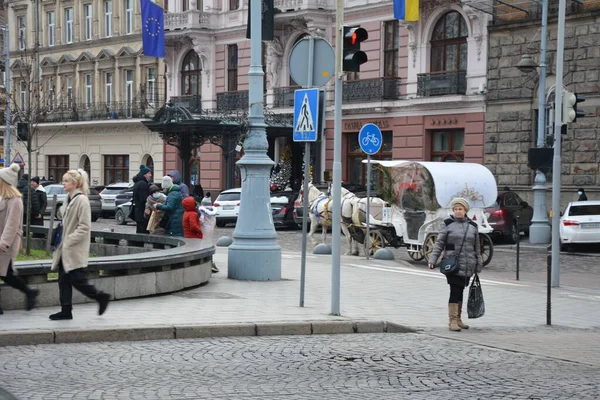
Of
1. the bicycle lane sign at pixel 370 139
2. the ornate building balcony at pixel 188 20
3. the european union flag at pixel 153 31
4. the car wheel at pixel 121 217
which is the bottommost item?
the car wheel at pixel 121 217

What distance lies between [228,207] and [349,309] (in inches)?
947

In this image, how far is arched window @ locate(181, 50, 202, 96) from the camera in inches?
2012

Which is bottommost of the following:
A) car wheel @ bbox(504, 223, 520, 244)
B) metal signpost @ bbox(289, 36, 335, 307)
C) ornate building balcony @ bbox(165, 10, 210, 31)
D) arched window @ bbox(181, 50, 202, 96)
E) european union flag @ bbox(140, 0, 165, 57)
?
car wheel @ bbox(504, 223, 520, 244)

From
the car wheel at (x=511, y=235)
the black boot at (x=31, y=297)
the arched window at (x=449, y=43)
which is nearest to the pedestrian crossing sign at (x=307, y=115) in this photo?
the black boot at (x=31, y=297)

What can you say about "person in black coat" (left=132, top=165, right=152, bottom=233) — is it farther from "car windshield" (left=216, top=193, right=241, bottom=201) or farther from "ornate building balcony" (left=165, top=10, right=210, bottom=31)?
"ornate building balcony" (left=165, top=10, right=210, bottom=31)

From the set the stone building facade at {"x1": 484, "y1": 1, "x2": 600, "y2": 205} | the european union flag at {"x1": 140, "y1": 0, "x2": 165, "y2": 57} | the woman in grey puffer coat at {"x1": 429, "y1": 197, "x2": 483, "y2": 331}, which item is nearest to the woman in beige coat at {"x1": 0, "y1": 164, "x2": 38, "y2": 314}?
the woman in grey puffer coat at {"x1": 429, "y1": 197, "x2": 483, "y2": 331}

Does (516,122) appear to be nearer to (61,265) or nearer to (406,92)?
(406,92)

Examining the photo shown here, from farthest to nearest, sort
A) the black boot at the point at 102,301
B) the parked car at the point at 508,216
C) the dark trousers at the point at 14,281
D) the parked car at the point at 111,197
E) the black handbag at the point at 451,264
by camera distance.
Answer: the parked car at the point at 111,197, the parked car at the point at 508,216, the black handbag at the point at 451,264, the dark trousers at the point at 14,281, the black boot at the point at 102,301

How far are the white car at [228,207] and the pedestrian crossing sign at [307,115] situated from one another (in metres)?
24.0

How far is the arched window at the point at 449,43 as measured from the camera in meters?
39.1

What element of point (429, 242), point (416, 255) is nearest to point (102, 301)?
point (429, 242)

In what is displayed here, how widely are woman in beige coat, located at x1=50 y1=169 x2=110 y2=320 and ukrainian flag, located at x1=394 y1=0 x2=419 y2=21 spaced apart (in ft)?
89.1

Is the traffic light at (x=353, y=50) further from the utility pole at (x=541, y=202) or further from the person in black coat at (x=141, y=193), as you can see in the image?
the utility pole at (x=541, y=202)

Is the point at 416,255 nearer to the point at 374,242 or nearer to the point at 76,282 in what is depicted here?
the point at 374,242
